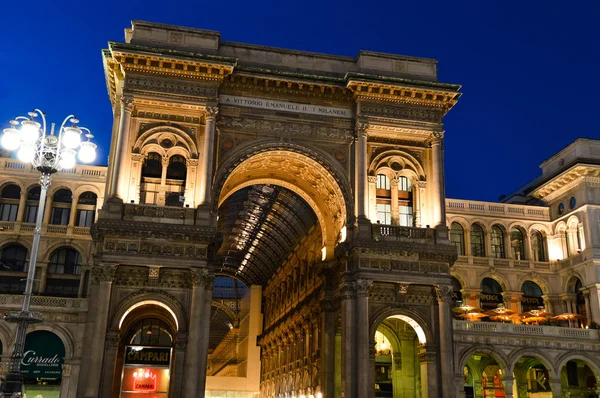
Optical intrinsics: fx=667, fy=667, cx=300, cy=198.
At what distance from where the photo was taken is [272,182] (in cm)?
4434

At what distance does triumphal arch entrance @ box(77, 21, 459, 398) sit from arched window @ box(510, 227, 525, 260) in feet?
54.6

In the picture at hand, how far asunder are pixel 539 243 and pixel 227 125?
101 ft

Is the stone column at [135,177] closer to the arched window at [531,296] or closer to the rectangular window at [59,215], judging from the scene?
the rectangular window at [59,215]

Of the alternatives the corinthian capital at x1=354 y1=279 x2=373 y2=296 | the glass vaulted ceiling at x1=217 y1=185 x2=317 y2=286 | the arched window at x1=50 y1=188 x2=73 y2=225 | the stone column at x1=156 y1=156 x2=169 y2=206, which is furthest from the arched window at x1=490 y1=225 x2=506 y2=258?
the arched window at x1=50 y1=188 x2=73 y2=225

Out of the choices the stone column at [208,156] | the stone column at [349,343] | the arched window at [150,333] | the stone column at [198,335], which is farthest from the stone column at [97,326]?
the stone column at [349,343]

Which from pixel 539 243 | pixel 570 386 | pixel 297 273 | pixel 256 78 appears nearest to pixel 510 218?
pixel 539 243

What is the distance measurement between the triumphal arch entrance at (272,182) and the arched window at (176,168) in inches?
2.3

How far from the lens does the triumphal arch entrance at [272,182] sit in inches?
1345

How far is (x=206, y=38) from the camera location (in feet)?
127

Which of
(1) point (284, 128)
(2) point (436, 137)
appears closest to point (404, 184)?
(2) point (436, 137)

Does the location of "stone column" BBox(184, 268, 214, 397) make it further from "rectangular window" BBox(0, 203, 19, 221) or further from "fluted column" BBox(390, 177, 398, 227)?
"rectangular window" BBox(0, 203, 19, 221)

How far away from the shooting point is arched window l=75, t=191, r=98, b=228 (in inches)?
1922

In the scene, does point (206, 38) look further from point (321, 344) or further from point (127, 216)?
point (321, 344)

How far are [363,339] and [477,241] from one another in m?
23.2
